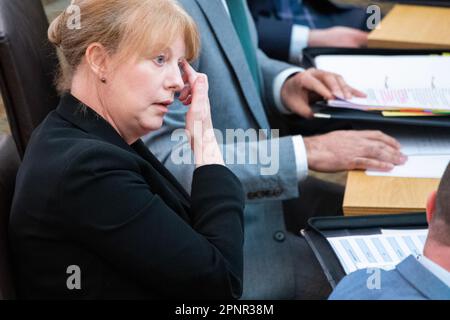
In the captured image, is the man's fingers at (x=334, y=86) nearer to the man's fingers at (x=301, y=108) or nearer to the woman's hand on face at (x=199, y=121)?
the man's fingers at (x=301, y=108)

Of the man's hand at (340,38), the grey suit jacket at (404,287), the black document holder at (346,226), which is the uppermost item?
the man's hand at (340,38)

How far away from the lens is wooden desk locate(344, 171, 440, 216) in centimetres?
150

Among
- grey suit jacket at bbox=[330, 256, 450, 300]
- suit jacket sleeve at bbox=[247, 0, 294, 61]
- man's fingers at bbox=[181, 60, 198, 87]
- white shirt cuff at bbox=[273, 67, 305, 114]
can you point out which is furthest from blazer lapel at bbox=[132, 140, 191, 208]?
suit jacket sleeve at bbox=[247, 0, 294, 61]

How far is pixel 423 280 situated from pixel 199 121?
0.58 meters

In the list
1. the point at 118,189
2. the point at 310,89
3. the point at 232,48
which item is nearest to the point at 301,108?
the point at 310,89

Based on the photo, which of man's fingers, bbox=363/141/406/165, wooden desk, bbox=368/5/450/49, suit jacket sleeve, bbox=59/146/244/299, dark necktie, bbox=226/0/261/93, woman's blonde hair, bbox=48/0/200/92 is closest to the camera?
suit jacket sleeve, bbox=59/146/244/299

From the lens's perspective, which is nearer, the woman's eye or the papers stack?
the woman's eye

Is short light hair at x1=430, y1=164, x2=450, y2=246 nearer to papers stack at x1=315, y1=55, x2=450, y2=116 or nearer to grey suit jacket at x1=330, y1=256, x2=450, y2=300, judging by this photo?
grey suit jacket at x1=330, y1=256, x2=450, y2=300

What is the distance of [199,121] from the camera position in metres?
1.43

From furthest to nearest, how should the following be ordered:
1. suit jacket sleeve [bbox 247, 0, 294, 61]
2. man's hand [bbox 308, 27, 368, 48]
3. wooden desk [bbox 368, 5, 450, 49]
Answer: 1. man's hand [bbox 308, 27, 368, 48]
2. suit jacket sleeve [bbox 247, 0, 294, 61]
3. wooden desk [bbox 368, 5, 450, 49]

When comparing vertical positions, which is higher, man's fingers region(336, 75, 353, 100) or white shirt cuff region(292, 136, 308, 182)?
man's fingers region(336, 75, 353, 100)

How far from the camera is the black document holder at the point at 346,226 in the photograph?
1.32 m

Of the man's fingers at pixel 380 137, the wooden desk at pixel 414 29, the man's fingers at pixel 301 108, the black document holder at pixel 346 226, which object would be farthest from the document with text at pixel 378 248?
the wooden desk at pixel 414 29

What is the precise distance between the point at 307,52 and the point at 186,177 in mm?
702
